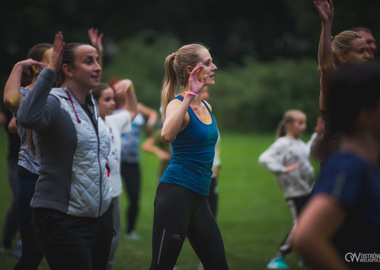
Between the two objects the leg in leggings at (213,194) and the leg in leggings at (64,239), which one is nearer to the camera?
the leg in leggings at (64,239)

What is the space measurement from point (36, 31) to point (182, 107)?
37.9m

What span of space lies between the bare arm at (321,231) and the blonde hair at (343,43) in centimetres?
249

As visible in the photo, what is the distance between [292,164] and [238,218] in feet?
13.2

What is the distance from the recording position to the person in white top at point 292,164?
6840 mm

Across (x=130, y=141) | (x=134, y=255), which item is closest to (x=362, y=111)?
(x=134, y=255)

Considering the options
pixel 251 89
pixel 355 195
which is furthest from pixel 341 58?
pixel 251 89

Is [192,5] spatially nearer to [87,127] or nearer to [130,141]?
[130,141]

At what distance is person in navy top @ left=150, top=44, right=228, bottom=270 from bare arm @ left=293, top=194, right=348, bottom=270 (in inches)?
72.4

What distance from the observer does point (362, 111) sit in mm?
1984

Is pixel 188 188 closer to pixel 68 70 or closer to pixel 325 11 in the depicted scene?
pixel 68 70

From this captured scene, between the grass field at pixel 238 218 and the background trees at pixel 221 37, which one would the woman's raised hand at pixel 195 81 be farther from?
the background trees at pixel 221 37

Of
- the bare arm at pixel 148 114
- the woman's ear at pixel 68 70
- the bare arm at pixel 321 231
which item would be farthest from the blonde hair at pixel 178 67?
the bare arm at pixel 148 114

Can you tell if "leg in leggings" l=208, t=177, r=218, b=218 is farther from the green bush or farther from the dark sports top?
the green bush

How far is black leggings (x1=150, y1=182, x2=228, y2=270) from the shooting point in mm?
3760
